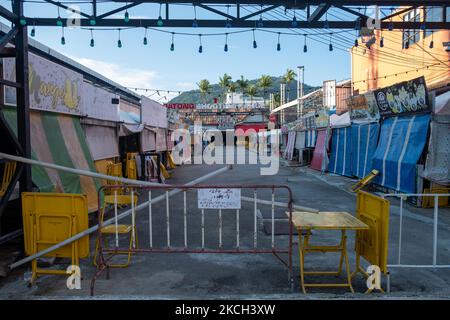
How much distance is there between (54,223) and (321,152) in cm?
1792

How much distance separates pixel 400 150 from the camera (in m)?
11.8

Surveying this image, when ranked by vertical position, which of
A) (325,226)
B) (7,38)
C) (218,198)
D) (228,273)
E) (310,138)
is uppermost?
(7,38)

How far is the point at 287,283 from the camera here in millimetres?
5008

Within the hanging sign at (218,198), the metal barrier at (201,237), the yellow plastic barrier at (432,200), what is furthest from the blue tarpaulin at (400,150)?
the hanging sign at (218,198)

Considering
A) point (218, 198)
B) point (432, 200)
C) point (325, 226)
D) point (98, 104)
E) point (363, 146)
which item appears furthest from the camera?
point (363, 146)

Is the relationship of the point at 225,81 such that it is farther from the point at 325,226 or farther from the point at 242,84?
the point at 325,226

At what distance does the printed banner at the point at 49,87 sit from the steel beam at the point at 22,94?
69 cm

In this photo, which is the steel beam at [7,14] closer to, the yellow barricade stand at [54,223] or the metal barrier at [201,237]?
the yellow barricade stand at [54,223]

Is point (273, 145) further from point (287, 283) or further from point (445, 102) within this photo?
point (287, 283)

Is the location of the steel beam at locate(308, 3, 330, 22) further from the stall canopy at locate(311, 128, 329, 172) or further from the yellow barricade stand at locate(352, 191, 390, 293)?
the stall canopy at locate(311, 128, 329, 172)

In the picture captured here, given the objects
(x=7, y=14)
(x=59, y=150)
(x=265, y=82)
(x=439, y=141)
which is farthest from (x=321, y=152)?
(x=265, y=82)

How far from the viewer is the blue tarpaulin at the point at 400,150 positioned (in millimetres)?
10781

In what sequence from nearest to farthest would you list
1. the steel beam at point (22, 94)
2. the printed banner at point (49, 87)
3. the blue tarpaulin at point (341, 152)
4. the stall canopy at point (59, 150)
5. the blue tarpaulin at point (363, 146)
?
the steel beam at point (22, 94), the printed banner at point (49, 87), the stall canopy at point (59, 150), the blue tarpaulin at point (363, 146), the blue tarpaulin at point (341, 152)

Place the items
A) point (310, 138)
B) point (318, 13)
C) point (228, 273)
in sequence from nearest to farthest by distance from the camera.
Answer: point (228, 273)
point (318, 13)
point (310, 138)
